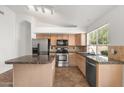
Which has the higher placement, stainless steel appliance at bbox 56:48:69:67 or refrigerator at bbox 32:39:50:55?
refrigerator at bbox 32:39:50:55

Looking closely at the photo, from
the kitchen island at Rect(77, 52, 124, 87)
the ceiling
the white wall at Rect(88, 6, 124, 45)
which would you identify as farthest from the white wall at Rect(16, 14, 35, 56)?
the kitchen island at Rect(77, 52, 124, 87)

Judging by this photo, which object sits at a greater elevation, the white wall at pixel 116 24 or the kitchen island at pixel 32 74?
the white wall at pixel 116 24

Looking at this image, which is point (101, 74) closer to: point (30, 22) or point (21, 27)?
point (30, 22)

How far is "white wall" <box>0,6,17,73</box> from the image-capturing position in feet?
21.9

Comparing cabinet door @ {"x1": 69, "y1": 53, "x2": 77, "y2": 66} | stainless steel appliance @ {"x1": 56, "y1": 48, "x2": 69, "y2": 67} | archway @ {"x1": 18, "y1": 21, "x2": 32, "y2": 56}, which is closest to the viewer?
archway @ {"x1": 18, "y1": 21, "x2": 32, "y2": 56}

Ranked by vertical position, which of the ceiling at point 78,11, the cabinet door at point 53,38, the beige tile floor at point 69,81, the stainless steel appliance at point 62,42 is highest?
the ceiling at point 78,11

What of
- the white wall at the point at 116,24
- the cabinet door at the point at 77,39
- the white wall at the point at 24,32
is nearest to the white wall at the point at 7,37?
the white wall at the point at 24,32

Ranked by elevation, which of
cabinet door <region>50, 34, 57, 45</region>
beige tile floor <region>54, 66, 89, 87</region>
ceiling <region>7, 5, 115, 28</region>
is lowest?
beige tile floor <region>54, 66, 89, 87</region>

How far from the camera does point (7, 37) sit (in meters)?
7.24

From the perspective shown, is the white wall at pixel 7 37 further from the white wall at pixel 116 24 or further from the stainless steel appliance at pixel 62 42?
the white wall at pixel 116 24

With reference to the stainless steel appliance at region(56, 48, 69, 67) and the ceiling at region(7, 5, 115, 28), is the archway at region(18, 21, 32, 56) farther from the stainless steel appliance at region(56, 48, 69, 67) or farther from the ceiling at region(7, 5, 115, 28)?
the stainless steel appliance at region(56, 48, 69, 67)

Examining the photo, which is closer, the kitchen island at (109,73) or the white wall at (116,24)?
the kitchen island at (109,73)

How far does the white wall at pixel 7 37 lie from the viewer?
21.9 feet
